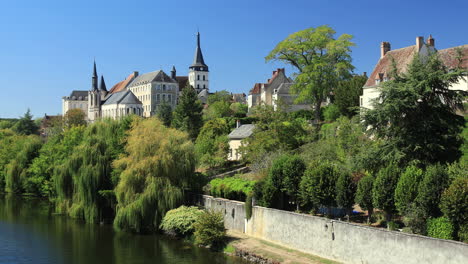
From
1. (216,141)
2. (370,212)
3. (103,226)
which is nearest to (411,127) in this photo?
(370,212)

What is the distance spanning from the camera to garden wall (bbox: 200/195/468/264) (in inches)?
808

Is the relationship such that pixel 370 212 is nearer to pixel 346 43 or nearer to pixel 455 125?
pixel 455 125

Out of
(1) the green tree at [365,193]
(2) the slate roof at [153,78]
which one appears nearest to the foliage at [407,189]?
(1) the green tree at [365,193]

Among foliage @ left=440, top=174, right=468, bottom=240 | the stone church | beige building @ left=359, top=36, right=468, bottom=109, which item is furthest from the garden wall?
the stone church

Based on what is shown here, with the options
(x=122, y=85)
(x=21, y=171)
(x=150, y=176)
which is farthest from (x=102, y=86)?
(x=150, y=176)

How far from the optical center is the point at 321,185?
→ 28.0 metres

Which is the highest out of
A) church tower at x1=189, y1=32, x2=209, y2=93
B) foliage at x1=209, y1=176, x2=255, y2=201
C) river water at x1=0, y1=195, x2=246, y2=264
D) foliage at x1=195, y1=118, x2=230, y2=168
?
church tower at x1=189, y1=32, x2=209, y2=93

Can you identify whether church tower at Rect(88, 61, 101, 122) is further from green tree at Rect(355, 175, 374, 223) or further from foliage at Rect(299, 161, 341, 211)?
green tree at Rect(355, 175, 374, 223)

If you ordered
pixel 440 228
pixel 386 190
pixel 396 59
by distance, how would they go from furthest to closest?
pixel 396 59 → pixel 386 190 → pixel 440 228

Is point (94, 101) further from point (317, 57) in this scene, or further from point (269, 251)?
point (269, 251)

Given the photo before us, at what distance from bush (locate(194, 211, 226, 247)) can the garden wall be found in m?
1.94

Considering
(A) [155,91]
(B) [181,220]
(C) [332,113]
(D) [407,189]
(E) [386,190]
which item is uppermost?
(A) [155,91]

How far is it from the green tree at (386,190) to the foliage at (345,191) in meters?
2.20

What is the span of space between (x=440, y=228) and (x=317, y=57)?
113ft
